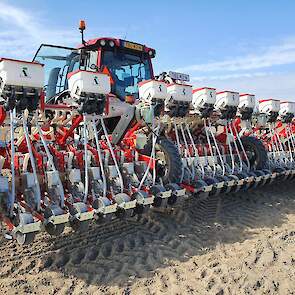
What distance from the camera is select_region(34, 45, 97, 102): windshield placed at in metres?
6.72

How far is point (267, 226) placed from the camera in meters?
5.03

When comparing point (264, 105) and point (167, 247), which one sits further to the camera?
point (264, 105)

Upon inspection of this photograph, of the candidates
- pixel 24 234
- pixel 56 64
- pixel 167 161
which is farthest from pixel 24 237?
pixel 56 64

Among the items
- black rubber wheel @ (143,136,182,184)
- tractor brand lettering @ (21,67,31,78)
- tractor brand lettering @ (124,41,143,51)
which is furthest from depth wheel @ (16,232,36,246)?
tractor brand lettering @ (124,41,143,51)

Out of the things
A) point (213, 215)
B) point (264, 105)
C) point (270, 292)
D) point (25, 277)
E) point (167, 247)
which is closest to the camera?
point (270, 292)

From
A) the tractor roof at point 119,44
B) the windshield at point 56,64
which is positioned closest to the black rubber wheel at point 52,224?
the tractor roof at point 119,44

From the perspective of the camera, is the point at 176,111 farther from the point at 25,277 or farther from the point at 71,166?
the point at 25,277

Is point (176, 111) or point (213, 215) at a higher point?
point (176, 111)

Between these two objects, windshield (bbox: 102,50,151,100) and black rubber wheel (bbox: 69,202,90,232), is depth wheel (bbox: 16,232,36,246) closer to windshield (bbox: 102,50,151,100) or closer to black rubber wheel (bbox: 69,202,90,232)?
black rubber wheel (bbox: 69,202,90,232)

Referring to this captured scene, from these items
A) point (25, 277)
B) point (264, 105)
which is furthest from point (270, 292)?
point (264, 105)

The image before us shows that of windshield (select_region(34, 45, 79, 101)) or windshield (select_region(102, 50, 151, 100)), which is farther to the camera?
windshield (select_region(34, 45, 79, 101))

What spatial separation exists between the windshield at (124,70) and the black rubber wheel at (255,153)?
6.19 ft

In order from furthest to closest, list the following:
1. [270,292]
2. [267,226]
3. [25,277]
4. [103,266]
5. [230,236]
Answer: [267,226], [230,236], [103,266], [25,277], [270,292]

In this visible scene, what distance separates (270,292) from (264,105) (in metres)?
4.10
